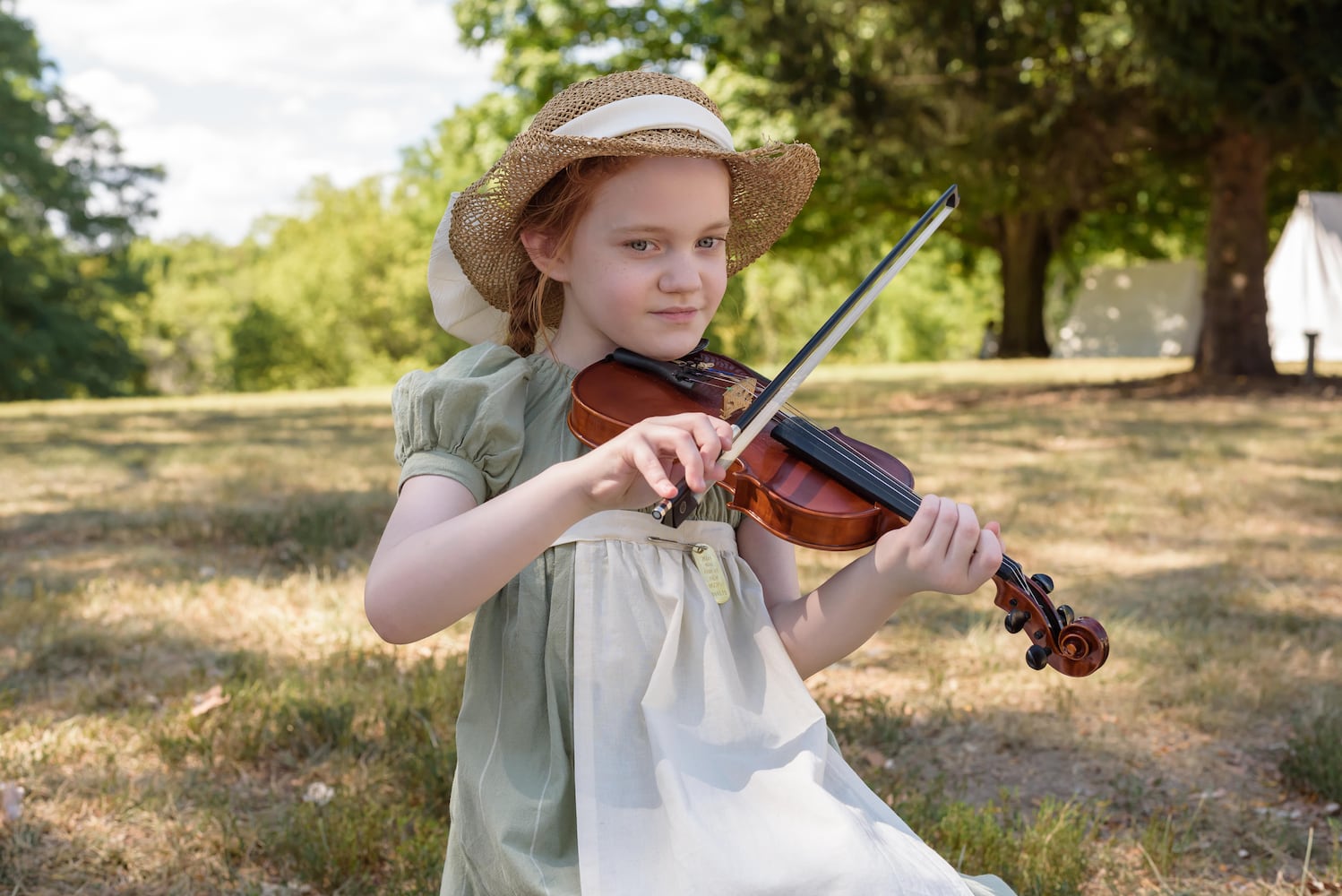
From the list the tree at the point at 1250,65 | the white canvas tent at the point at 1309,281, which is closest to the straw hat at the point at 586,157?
the tree at the point at 1250,65

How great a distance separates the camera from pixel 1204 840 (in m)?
2.67

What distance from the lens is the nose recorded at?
1.71 m

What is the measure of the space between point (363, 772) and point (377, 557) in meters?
1.44

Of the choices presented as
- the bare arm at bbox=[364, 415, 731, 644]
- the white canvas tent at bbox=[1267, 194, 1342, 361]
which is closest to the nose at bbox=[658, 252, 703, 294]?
the bare arm at bbox=[364, 415, 731, 644]

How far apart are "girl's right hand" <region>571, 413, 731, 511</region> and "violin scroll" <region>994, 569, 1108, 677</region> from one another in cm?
47

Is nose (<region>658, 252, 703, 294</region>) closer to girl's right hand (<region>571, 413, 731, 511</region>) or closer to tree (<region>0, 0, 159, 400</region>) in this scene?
→ girl's right hand (<region>571, 413, 731, 511</region>)

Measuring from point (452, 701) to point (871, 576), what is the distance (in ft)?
5.90


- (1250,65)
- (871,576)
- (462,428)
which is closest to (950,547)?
(871,576)

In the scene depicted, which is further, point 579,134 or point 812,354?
point 579,134

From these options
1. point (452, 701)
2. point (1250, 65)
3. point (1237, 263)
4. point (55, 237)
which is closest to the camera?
point (452, 701)

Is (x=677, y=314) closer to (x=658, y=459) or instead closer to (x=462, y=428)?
(x=462, y=428)

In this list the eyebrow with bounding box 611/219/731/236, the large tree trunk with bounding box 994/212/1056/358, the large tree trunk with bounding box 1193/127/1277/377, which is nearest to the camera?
the eyebrow with bounding box 611/219/731/236

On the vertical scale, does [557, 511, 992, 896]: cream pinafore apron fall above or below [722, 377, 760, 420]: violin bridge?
below

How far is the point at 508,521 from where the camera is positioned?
146 cm
